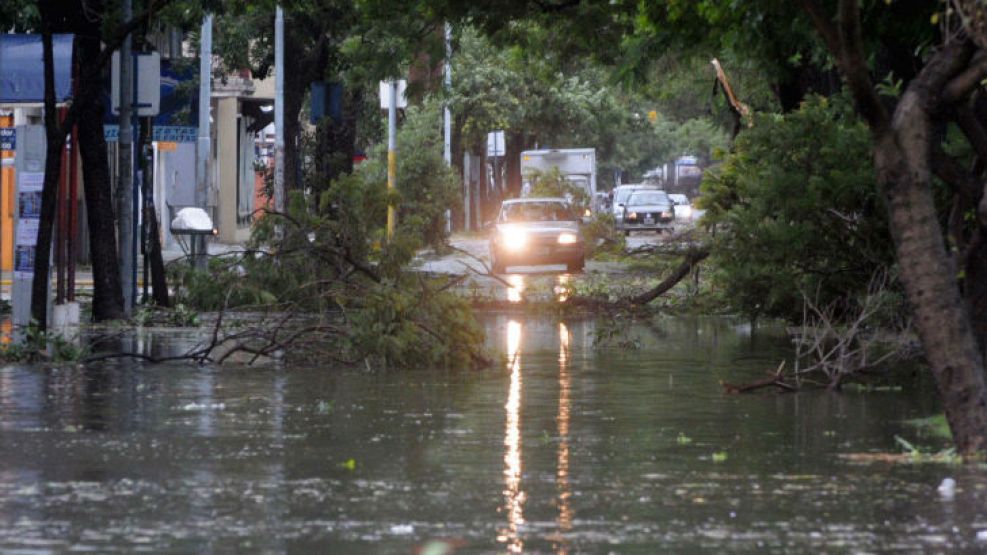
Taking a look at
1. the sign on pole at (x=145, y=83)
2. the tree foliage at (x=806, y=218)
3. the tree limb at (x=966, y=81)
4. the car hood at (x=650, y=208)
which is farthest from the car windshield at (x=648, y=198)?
the tree limb at (x=966, y=81)

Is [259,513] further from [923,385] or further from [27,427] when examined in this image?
[923,385]

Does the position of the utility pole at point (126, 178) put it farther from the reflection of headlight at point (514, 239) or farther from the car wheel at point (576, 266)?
the car wheel at point (576, 266)

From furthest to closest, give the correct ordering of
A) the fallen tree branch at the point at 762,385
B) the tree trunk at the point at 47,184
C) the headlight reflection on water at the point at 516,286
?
the headlight reflection on water at the point at 516,286, the tree trunk at the point at 47,184, the fallen tree branch at the point at 762,385

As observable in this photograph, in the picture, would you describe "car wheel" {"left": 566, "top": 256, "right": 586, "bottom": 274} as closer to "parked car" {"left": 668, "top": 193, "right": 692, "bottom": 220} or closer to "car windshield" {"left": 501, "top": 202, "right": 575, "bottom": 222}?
"car windshield" {"left": 501, "top": 202, "right": 575, "bottom": 222}

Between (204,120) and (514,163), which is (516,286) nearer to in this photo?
(204,120)

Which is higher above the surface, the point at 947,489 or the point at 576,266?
the point at 576,266

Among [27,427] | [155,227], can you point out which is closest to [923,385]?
[27,427]

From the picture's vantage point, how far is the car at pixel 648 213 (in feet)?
218

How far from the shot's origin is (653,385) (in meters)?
16.3

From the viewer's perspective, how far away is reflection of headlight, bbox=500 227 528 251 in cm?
3644

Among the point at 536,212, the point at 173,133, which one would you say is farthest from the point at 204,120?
the point at 536,212

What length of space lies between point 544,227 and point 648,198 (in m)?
31.9

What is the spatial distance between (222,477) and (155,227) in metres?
15.3

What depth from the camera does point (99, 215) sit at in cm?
2262
